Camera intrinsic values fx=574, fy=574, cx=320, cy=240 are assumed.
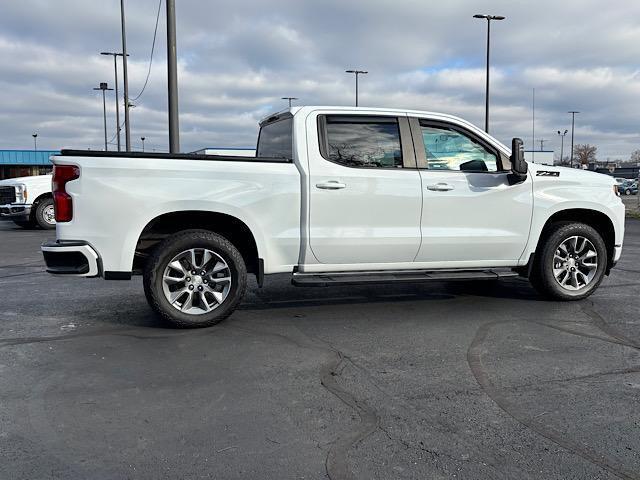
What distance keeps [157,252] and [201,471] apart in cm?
267

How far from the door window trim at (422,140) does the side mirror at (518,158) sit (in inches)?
8.1

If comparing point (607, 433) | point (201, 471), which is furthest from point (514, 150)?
point (201, 471)

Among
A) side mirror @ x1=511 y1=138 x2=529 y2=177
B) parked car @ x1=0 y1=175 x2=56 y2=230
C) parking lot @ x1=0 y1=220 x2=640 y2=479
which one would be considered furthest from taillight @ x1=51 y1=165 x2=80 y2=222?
parked car @ x1=0 y1=175 x2=56 y2=230

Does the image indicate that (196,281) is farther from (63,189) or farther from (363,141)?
(363,141)

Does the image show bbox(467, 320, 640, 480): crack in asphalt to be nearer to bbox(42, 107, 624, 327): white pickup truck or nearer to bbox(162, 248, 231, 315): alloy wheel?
bbox(42, 107, 624, 327): white pickup truck

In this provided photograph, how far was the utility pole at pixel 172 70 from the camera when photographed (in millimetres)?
10938

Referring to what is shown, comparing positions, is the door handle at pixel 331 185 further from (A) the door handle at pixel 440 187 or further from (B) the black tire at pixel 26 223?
(B) the black tire at pixel 26 223

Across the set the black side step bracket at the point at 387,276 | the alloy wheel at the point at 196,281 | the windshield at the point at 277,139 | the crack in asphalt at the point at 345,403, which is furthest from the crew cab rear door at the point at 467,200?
the alloy wheel at the point at 196,281

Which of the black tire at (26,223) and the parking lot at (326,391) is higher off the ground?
the black tire at (26,223)

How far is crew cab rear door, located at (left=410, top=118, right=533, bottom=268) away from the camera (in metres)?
5.73

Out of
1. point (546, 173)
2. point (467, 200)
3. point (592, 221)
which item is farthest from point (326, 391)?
point (592, 221)

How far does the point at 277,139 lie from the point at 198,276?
5.94 feet

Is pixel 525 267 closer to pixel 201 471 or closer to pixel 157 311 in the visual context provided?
pixel 157 311

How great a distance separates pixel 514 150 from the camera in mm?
5746
